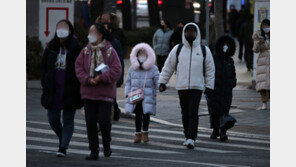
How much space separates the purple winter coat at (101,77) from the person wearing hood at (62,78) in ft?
0.58

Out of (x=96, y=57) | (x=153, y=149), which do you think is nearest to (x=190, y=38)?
(x=153, y=149)

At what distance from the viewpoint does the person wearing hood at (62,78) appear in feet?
28.5

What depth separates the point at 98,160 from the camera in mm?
8672

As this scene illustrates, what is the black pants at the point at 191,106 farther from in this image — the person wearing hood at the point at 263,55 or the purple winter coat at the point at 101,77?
the person wearing hood at the point at 263,55

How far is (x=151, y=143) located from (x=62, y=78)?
104 inches

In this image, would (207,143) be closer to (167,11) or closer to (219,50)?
(219,50)

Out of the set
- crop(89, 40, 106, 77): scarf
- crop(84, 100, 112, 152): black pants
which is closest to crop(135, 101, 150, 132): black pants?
crop(84, 100, 112, 152): black pants

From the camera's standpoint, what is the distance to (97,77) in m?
8.42

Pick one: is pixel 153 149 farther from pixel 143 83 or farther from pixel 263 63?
pixel 263 63

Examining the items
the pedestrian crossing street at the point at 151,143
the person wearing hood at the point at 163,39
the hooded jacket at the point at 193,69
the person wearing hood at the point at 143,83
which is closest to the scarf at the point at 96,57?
the pedestrian crossing street at the point at 151,143

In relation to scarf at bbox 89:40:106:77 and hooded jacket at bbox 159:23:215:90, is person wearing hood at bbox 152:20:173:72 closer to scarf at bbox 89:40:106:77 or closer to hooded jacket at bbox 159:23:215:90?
hooded jacket at bbox 159:23:215:90

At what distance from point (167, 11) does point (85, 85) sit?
1037 inches
